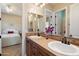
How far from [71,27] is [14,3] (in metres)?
1.10

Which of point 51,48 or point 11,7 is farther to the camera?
point 11,7

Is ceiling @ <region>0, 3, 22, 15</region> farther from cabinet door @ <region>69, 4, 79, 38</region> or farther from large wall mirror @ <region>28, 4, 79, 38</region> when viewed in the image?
cabinet door @ <region>69, 4, 79, 38</region>

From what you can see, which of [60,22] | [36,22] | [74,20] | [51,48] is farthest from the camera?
[36,22]

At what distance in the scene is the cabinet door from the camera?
1.60 meters

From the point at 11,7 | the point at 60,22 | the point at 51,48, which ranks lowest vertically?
the point at 51,48

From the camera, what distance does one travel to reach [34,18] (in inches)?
80.6

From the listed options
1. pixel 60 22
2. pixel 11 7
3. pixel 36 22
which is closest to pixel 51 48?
pixel 60 22

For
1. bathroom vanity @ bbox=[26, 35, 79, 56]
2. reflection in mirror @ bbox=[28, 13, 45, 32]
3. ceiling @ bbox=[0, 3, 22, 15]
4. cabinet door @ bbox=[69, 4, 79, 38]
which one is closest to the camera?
bathroom vanity @ bbox=[26, 35, 79, 56]

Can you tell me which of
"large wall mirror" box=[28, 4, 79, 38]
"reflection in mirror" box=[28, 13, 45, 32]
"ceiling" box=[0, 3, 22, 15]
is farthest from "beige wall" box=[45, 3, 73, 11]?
"ceiling" box=[0, 3, 22, 15]

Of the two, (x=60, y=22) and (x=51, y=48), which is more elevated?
(x=60, y=22)

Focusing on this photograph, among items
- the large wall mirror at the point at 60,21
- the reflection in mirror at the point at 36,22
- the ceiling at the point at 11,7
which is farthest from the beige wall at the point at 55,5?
the ceiling at the point at 11,7

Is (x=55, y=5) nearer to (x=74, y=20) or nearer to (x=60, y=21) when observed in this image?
(x=60, y=21)

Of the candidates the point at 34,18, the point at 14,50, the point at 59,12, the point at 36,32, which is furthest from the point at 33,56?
the point at 59,12

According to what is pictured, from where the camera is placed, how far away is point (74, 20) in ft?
5.39
